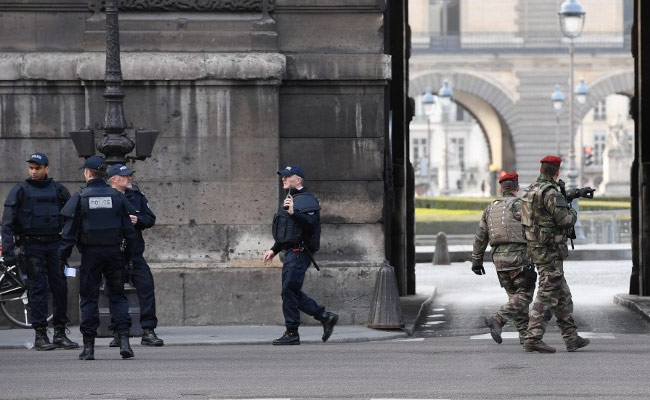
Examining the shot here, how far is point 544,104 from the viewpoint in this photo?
284 ft

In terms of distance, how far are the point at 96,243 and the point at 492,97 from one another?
2825 inches

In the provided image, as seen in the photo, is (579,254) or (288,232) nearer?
(288,232)

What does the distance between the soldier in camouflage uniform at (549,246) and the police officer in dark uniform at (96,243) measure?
374 centimetres

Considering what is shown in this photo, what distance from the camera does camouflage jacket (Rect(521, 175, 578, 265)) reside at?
54.1 feet

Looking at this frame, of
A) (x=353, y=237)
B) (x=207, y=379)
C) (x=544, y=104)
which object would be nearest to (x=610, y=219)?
(x=353, y=237)

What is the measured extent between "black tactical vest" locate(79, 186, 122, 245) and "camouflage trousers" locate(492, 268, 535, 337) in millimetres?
3939

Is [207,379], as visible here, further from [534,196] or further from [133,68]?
[133,68]

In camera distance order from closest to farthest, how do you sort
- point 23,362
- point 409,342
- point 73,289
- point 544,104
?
1. point 23,362
2. point 409,342
3. point 73,289
4. point 544,104

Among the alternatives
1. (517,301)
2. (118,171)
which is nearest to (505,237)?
(517,301)

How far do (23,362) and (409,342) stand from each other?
419cm

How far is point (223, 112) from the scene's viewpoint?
20.1m

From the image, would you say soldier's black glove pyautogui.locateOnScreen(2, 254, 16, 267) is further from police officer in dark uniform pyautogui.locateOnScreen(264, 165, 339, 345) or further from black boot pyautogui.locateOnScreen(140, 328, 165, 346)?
police officer in dark uniform pyautogui.locateOnScreen(264, 165, 339, 345)

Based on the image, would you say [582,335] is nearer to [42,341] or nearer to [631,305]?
[631,305]

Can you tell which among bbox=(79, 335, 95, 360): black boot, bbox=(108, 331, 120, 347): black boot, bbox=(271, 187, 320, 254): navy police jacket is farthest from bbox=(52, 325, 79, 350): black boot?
bbox=(271, 187, 320, 254): navy police jacket
